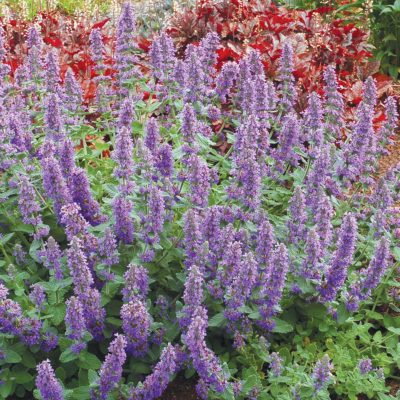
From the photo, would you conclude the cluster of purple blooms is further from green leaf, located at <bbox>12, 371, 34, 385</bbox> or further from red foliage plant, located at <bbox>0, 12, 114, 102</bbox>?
red foliage plant, located at <bbox>0, 12, 114, 102</bbox>

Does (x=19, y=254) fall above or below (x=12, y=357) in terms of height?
above

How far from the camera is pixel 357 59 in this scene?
8094mm

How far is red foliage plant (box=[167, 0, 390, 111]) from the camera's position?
7570 mm

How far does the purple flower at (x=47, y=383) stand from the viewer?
3077 mm

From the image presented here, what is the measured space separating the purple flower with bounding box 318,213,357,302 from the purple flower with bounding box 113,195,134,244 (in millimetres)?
1199

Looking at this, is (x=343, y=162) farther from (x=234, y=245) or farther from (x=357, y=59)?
(x=357, y=59)

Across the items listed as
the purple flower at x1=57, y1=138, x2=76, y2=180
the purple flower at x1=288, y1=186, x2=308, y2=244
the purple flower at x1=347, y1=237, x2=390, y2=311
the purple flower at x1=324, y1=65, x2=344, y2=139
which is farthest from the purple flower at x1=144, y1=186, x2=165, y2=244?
the purple flower at x1=324, y1=65, x2=344, y2=139

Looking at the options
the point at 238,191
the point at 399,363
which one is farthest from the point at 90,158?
the point at 399,363

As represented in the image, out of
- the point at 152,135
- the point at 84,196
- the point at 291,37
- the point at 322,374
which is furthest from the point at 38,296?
the point at 291,37

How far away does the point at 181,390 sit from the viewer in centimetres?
411

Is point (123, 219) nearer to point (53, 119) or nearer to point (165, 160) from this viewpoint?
point (165, 160)

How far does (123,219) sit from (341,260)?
1.28 metres

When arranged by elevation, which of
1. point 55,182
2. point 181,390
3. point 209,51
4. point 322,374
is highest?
point 209,51

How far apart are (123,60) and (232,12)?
385cm
